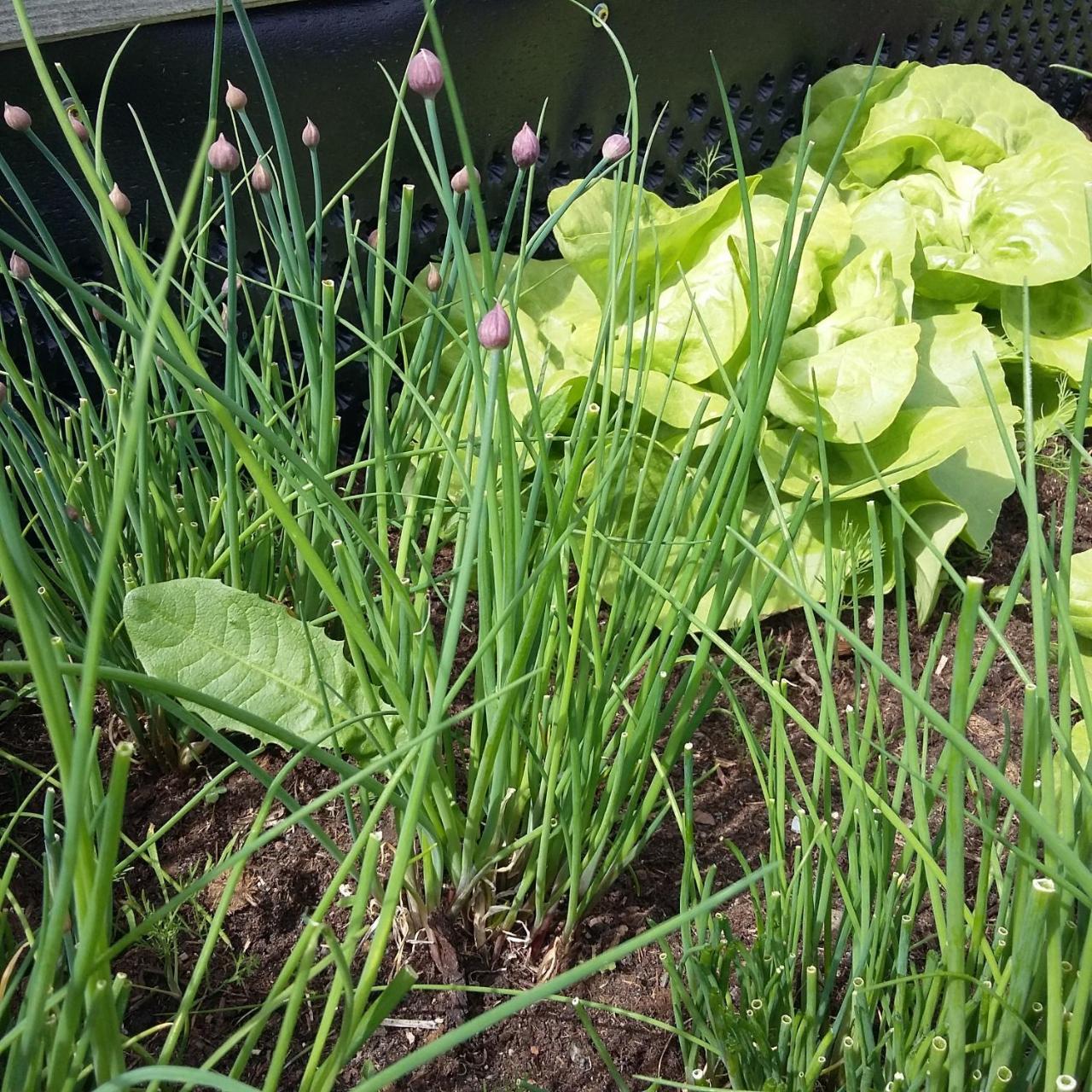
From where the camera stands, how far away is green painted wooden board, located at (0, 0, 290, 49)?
936 mm

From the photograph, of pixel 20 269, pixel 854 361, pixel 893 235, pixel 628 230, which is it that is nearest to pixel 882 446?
pixel 854 361

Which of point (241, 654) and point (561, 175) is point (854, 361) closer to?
point (561, 175)

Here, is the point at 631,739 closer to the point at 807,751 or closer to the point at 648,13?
the point at 807,751

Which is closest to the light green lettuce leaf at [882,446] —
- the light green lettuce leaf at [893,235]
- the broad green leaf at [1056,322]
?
the light green lettuce leaf at [893,235]

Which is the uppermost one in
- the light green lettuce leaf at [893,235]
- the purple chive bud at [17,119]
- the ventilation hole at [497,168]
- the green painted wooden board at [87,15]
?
the green painted wooden board at [87,15]

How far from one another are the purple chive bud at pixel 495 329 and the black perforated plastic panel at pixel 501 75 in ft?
2.52

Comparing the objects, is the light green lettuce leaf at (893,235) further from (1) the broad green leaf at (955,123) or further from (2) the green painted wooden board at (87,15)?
(2) the green painted wooden board at (87,15)

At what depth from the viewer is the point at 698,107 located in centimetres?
165

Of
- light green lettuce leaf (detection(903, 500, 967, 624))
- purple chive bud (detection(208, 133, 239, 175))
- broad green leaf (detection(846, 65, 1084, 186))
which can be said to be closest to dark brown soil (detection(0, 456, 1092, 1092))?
light green lettuce leaf (detection(903, 500, 967, 624))

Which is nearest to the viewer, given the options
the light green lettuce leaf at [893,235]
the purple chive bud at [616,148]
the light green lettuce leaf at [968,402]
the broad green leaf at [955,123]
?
the purple chive bud at [616,148]

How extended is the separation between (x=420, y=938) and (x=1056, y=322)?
1.35m

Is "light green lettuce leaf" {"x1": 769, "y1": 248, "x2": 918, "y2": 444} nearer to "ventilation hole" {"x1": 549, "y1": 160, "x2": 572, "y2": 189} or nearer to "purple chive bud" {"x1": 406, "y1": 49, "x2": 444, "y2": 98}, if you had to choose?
"ventilation hole" {"x1": 549, "y1": 160, "x2": 572, "y2": 189}

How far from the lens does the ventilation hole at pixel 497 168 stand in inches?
54.6

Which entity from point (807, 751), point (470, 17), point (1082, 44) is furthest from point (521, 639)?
point (1082, 44)
